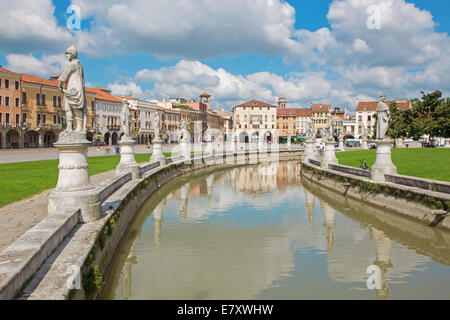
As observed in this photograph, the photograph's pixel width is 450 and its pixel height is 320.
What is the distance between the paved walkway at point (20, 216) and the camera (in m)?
7.31

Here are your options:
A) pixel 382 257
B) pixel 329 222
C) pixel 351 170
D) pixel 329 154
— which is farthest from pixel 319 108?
pixel 382 257

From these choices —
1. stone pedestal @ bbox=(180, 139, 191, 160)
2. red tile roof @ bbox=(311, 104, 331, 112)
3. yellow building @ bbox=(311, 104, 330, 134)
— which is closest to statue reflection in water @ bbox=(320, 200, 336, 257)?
stone pedestal @ bbox=(180, 139, 191, 160)

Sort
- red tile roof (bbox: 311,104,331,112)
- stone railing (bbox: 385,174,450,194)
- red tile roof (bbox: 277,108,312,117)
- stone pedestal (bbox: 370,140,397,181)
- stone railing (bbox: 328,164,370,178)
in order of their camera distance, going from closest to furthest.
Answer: stone railing (bbox: 385,174,450,194), stone pedestal (bbox: 370,140,397,181), stone railing (bbox: 328,164,370,178), red tile roof (bbox: 311,104,331,112), red tile roof (bbox: 277,108,312,117)

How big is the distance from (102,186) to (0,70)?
49500 mm

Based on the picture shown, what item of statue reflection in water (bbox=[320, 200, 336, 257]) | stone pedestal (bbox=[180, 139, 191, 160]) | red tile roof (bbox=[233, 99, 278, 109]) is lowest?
statue reflection in water (bbox=[320, 200, 336, 257])

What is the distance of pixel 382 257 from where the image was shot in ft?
30.6

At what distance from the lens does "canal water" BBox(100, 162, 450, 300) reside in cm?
725

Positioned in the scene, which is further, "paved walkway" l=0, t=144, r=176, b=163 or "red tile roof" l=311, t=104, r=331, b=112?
"red tile roof" l=311, t=104, r=331, b=112

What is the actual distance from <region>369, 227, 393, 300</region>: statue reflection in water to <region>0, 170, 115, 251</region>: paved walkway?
6747 mm

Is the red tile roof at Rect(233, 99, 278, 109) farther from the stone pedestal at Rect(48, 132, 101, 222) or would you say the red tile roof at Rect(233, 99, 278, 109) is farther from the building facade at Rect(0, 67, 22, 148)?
the stone pedestal at Rect(48, 132, 101, 222)

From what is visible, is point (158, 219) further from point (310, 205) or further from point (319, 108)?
point (319, 108)

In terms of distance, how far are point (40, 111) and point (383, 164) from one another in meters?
55.9

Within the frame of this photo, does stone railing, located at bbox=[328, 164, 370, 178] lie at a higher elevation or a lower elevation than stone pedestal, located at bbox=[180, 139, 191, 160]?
lower
